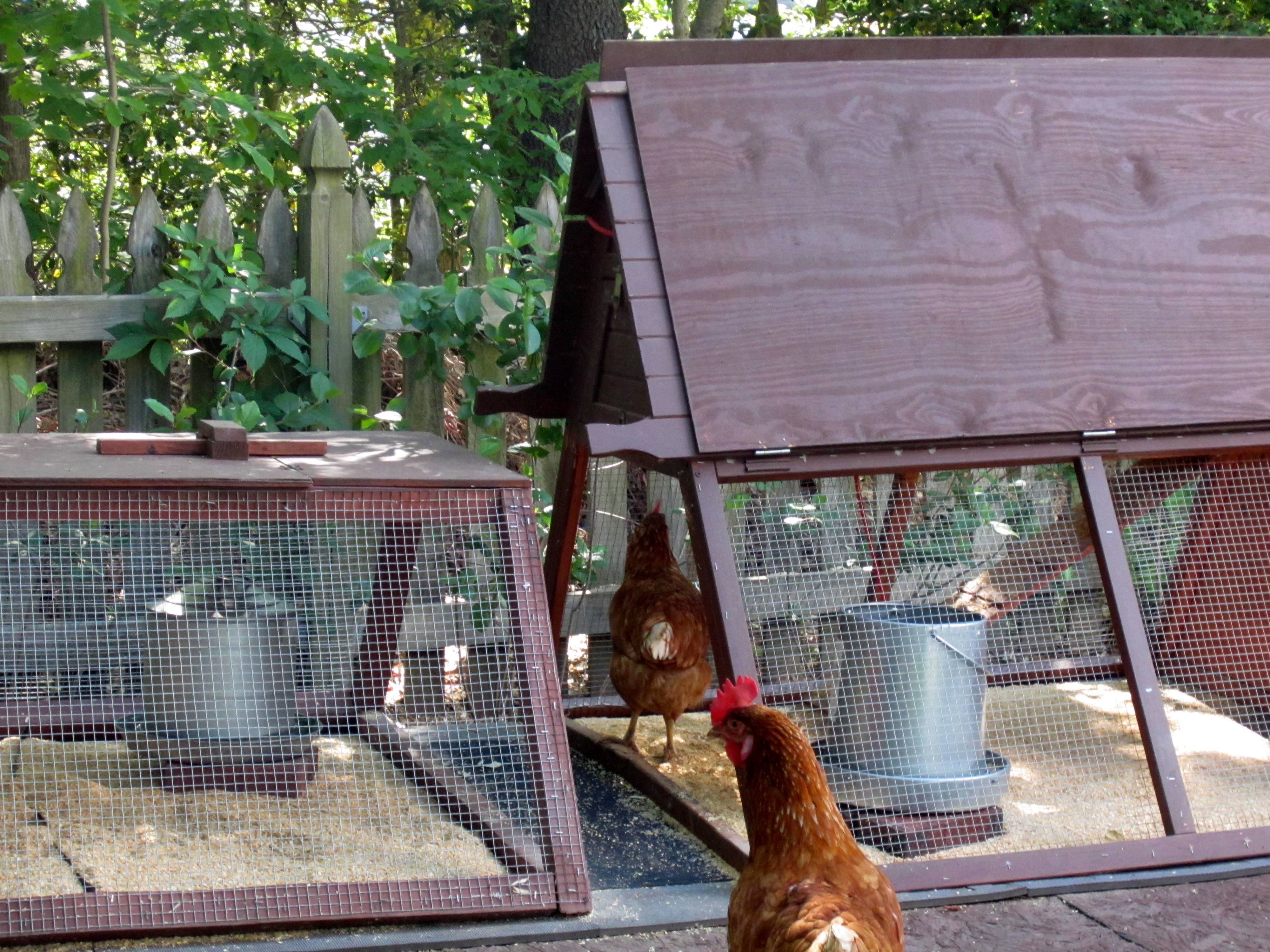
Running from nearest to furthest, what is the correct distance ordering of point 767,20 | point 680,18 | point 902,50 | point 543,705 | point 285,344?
point 543,705 → point 902,50 → point 285,344 → point 680,18 → point 767,20

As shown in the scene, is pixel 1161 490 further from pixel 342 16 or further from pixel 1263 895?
pixel 342 16

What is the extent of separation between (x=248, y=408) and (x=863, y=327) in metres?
1.61

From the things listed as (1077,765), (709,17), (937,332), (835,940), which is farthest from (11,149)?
(835,940)

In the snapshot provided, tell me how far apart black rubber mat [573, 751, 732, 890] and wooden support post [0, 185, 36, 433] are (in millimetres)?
1920

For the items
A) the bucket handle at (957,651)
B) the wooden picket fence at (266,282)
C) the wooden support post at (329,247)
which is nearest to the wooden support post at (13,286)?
the wooden picket fence at (266,282)

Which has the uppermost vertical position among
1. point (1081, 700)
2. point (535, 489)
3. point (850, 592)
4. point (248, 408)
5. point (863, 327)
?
point (863, 327)

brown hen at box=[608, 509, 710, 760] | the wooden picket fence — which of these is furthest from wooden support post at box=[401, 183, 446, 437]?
brown hen at box=[608, 509, 710, 760]

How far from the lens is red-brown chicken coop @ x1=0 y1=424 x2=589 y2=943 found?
2.17m

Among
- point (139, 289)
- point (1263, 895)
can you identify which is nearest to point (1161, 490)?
point (1263, 895)

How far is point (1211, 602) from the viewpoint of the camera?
3.38 metres

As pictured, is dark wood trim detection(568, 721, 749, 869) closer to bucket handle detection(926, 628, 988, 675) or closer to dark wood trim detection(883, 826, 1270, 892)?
dark wood trim detection(883, 826, 1270, 892)

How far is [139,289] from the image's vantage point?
11.8ft

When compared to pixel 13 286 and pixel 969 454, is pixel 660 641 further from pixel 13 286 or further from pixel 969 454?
pixel 13 286

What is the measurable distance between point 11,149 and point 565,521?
3.82 metres
